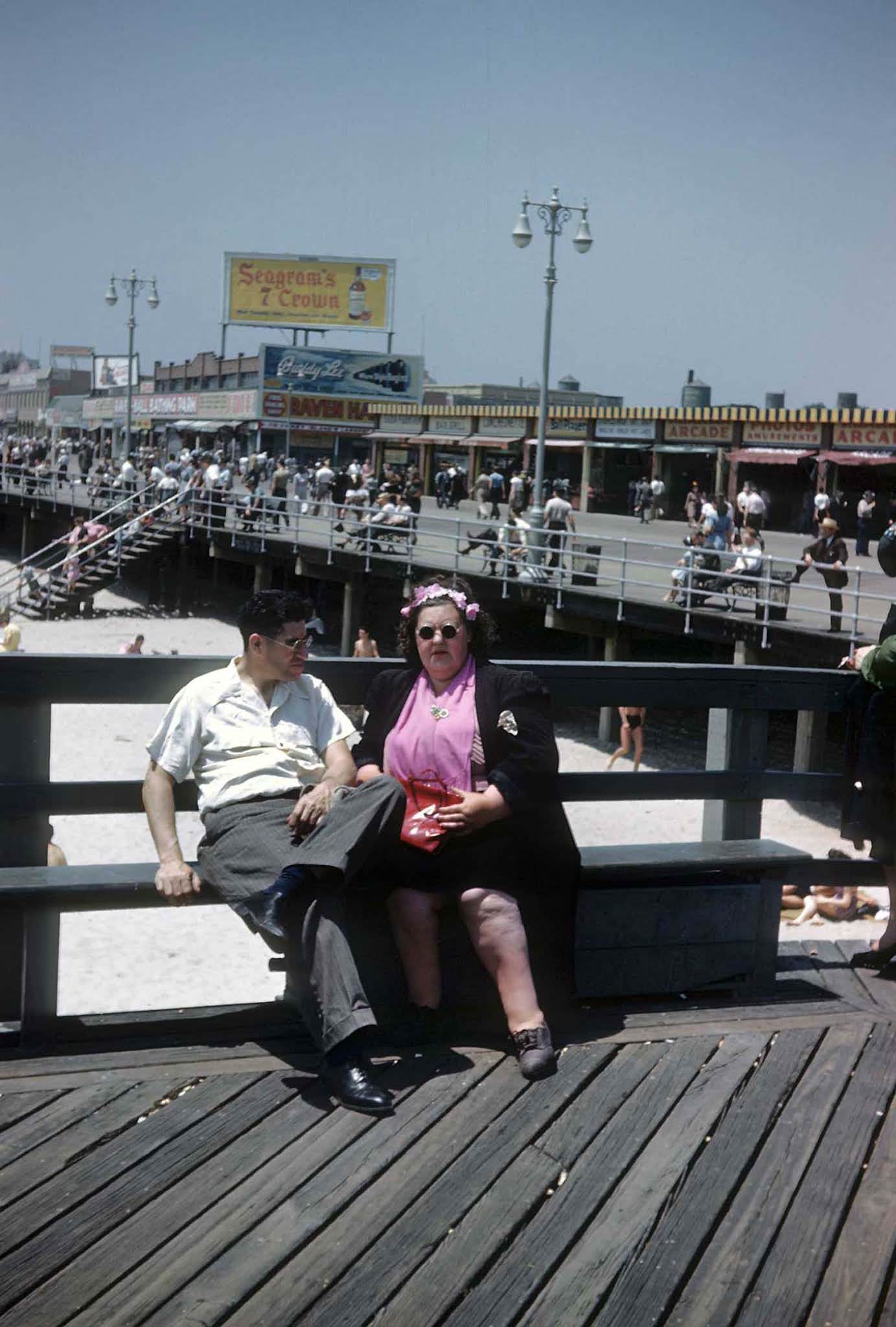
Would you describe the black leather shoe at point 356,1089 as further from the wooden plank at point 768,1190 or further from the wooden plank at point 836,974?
the wooden plank at point 836,974

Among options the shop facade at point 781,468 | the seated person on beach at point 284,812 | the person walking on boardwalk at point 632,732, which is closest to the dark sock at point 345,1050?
the seated person on beach at point 284,812

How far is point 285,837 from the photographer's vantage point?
3846 mm

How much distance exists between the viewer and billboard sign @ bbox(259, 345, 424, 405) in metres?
67.9

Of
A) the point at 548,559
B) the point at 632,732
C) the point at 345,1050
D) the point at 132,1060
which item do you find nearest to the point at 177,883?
the point at 132,1060

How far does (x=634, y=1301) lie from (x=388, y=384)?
221 ft

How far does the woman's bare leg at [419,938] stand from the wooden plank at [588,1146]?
0.52 metres

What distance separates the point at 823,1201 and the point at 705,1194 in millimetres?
251

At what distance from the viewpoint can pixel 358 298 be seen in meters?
73.2

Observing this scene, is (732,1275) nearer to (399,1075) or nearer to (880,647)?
(399,1075)

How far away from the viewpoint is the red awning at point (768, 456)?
Result: 1577 inches

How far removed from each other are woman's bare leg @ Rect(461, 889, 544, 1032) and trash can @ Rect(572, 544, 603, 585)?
60.3 ft

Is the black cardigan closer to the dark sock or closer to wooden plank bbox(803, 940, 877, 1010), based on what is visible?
the dark sock

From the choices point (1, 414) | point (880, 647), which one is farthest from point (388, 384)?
point (1, 414)

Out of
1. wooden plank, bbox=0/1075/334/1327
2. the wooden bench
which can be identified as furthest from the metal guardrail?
wooden plank, bbox=0/1075/334/1327
